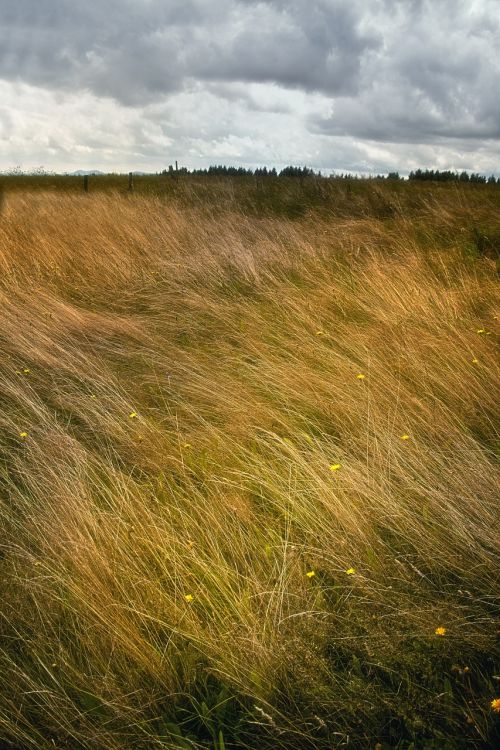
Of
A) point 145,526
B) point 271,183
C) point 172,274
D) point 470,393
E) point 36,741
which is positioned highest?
point 271,183

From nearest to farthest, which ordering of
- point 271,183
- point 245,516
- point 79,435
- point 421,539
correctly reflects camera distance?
point 421,539, point 245,516, point 79,435, point 271,183

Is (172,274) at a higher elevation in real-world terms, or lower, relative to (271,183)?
lower

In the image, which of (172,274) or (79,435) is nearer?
(79,435)

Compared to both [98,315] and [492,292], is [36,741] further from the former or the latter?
[492,292]

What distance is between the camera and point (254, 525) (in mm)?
2289

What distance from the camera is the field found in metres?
1.69

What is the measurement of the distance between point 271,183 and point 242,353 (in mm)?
11955

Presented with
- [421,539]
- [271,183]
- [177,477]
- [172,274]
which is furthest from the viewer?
[271,183]

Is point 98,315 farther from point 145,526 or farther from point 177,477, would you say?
point 145,526

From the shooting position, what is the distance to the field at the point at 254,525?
1.69 metres

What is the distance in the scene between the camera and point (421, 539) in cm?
218

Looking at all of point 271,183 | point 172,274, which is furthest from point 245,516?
point 271,183

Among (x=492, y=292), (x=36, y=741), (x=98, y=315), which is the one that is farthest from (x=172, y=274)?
(x=36, y=741)

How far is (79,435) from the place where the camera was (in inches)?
126
